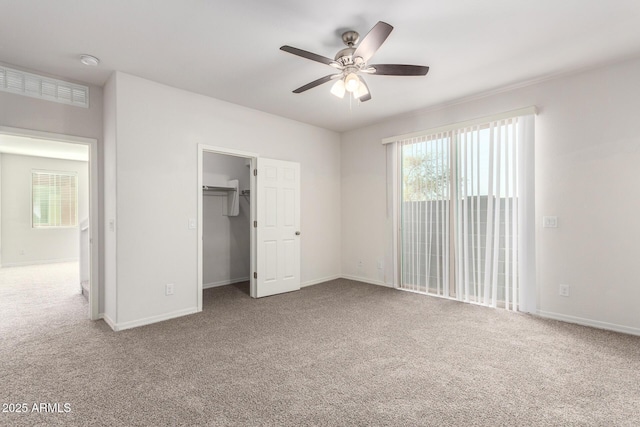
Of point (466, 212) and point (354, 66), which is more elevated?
point (354, 66)

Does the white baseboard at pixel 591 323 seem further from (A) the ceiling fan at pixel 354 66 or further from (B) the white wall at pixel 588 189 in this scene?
(A) the ceiling fan at pixel 354 66

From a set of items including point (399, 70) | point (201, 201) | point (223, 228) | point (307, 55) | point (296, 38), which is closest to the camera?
point (307, 55)

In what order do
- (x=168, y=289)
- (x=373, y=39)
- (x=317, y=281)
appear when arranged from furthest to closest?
1. (x=317, y=281)
2. (x=168, y=289)
3. (x=373, y=39)

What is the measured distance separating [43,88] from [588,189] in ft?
19.5

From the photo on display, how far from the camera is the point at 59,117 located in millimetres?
3338

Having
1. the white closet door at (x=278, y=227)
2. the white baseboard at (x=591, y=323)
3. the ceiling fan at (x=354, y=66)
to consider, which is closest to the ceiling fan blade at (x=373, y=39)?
the ceiling fan at (x=354, y=66)

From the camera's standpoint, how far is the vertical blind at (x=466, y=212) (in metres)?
3.71

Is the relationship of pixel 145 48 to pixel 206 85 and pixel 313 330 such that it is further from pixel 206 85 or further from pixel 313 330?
pixel 313 330

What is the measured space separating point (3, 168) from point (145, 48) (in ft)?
22.5

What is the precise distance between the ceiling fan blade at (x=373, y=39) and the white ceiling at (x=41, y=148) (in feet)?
18.4

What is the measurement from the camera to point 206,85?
143 inches

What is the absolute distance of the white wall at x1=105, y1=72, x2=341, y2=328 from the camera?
3.27m

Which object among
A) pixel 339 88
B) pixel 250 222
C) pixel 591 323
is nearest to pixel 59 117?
pixel 250 222

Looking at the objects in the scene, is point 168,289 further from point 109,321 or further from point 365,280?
point 365,280
